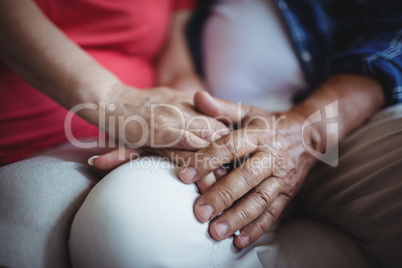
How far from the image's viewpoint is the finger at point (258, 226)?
477 millimetres

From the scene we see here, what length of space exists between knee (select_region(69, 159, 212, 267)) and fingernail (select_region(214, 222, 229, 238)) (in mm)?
20

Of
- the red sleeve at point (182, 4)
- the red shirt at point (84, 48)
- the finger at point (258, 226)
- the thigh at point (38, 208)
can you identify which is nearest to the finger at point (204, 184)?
the finger at point (258, 226)

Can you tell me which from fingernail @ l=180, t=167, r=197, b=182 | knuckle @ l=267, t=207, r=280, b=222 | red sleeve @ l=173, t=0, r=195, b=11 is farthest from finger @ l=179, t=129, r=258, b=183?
red sleeve @ l=173, t=0, r=195, b=11

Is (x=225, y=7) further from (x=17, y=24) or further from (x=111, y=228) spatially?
(x=111, y=228)

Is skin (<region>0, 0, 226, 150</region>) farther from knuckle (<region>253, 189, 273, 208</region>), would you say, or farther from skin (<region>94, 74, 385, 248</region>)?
knuckle (<region>253, 189, 273, 208</region>)

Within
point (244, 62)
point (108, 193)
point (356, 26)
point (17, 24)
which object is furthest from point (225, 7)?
point (108, 193)

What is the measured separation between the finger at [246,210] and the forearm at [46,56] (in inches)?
13.8

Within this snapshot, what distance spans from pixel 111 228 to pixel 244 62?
22.2 inches

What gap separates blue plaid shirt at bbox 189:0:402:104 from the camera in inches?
25.7

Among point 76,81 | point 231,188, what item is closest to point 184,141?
point 231,188

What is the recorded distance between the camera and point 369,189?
1.68 feet

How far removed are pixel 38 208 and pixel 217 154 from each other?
1.01 feet

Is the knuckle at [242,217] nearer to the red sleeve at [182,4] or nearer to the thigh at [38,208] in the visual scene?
the thigh at [38,208]

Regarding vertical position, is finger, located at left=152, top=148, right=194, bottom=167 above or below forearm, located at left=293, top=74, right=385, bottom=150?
below
